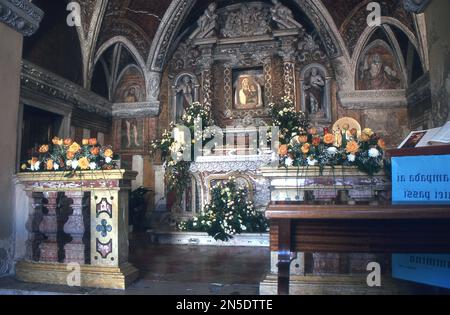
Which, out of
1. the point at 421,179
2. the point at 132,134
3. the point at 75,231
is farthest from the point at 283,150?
the point at 132,134

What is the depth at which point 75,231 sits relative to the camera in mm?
4082

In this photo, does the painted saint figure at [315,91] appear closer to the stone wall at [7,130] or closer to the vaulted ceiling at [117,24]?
the vaulted ceiling at [117,24]

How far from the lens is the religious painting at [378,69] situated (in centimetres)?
979

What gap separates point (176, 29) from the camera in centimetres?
1029

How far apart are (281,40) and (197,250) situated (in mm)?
6764

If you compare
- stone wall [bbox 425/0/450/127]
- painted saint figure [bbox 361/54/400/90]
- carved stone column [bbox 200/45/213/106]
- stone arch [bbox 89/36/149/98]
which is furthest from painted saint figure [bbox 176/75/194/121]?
stone wall [bbox 425/0/450/127]

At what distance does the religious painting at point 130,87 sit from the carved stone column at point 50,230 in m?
7.20

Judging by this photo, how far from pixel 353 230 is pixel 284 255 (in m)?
0.53

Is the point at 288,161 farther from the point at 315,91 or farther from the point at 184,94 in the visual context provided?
the point at 184,94

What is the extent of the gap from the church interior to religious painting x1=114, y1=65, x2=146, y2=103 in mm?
45

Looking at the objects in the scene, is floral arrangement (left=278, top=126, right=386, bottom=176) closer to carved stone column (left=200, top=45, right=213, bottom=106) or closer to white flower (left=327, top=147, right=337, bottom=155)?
white flower (left=327, top=147, right=337, bottom=155)

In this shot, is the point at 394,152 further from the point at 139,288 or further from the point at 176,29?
the point at 176,29

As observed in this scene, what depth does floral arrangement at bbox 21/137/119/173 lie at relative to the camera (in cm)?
409

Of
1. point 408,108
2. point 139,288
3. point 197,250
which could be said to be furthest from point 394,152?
point 408,108
